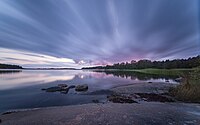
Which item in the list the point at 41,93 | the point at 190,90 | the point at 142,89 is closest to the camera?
the point at 190,90

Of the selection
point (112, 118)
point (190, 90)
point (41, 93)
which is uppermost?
point (190, 90)

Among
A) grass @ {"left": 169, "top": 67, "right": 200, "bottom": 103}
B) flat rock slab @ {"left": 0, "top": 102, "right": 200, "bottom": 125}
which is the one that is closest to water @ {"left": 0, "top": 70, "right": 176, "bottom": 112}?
flat rock slab @ {"left": 0, "top": 102, "right": 200, "bottom": 125}

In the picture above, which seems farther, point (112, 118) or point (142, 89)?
point (142, 89)

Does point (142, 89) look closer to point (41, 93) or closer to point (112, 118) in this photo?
point (41, 93)

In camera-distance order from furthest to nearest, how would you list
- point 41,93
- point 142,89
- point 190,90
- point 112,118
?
1. point 142,89
2. point 41,93
3. point 190,90
4. point 112,118

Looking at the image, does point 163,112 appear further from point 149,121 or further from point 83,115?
point 83,115

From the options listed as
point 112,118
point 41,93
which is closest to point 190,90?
point 112,118

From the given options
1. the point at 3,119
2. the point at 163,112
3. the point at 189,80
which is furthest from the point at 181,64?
the point at 3,119

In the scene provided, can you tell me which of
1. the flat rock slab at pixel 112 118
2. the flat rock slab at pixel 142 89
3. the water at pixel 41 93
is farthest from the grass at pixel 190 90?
the water at pixel 41 93

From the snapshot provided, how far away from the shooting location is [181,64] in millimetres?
129500

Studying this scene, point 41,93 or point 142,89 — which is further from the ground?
point 142,89

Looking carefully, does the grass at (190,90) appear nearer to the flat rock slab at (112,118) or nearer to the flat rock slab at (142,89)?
the flat rock slab at (142,89)

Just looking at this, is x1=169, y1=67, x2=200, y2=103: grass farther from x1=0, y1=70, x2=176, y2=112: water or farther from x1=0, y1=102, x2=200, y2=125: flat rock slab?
x1=0, y1=70, x2=176, y2=112: water

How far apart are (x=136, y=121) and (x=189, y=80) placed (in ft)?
55.0
